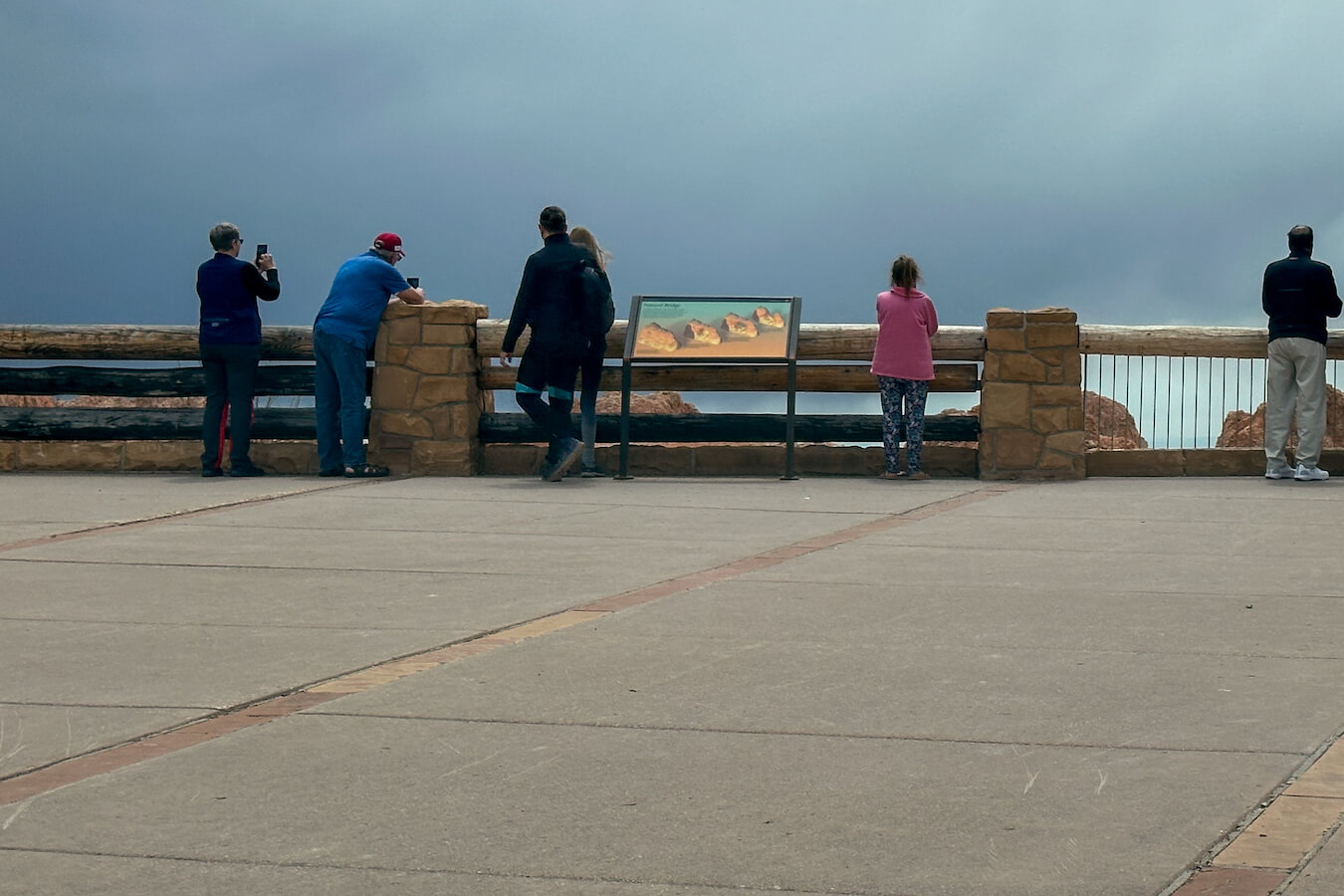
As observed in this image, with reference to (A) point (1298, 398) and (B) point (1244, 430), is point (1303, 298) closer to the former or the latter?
(A) point (1298, 398)

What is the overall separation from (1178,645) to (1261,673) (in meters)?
0.58

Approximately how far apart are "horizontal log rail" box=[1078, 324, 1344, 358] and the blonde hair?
4.07 m

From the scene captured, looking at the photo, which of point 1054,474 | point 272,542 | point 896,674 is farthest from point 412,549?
point 1054,474

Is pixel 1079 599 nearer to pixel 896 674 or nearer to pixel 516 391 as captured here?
pixel 896 674

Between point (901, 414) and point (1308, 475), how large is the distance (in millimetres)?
3404

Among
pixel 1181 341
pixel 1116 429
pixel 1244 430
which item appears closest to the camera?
pixel 1181 341

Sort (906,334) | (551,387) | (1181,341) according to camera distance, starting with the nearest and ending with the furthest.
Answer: (551,387) < (906,334) < (1181,341)

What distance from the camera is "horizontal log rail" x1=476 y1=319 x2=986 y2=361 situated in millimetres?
14625

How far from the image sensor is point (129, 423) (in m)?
15.3

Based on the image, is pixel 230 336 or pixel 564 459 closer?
pixel 564 459

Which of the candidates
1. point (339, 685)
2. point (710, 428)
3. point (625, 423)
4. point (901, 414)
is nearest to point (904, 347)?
point (901, 414)

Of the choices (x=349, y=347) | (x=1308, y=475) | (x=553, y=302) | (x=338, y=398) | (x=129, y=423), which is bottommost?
(x=1308, y=475)

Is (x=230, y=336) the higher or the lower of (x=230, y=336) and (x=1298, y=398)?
the higher

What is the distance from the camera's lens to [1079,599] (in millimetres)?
8086
